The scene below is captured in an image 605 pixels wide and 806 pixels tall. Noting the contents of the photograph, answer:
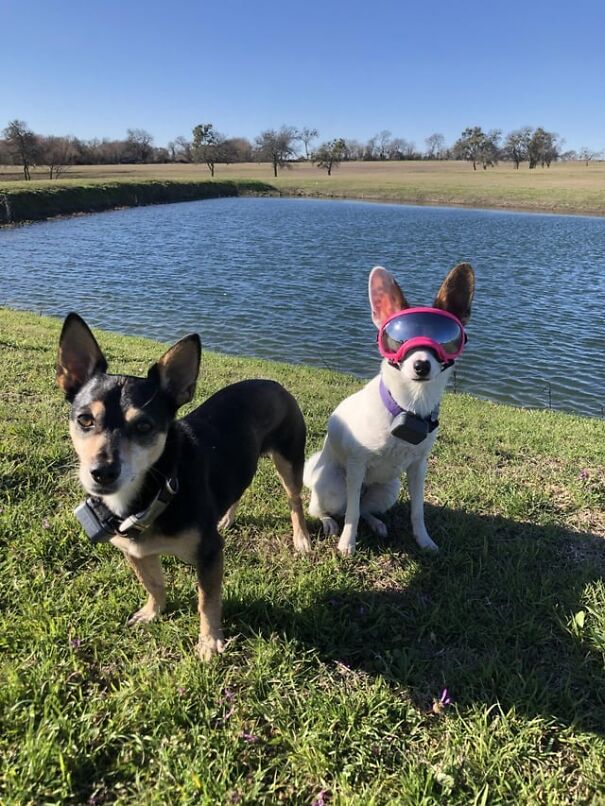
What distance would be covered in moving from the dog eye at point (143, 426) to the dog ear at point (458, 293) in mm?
1872

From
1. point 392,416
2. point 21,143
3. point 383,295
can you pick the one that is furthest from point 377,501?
point 21,143

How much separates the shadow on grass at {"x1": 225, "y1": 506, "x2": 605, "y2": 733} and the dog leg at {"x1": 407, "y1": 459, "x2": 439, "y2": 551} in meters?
0.10

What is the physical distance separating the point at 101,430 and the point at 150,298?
52.8ft

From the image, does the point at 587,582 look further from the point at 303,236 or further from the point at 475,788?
the point at 303,236

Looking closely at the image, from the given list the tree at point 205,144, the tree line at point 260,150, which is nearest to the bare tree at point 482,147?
the tree line at point 260,150

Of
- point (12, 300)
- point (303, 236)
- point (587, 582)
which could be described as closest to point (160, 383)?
point (587, 582)

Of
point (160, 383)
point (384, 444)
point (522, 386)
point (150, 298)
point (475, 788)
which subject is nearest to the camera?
point (475, 788)

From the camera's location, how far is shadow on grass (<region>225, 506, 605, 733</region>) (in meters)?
2.71

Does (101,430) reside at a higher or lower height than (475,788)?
higher

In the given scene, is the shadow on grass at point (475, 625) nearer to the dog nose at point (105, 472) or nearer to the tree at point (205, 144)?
the dog nose at point (105, 472)

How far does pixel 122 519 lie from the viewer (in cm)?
273

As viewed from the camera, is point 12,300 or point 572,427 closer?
point 572,427

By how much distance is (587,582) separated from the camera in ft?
11.3

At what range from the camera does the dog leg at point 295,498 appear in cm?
390
